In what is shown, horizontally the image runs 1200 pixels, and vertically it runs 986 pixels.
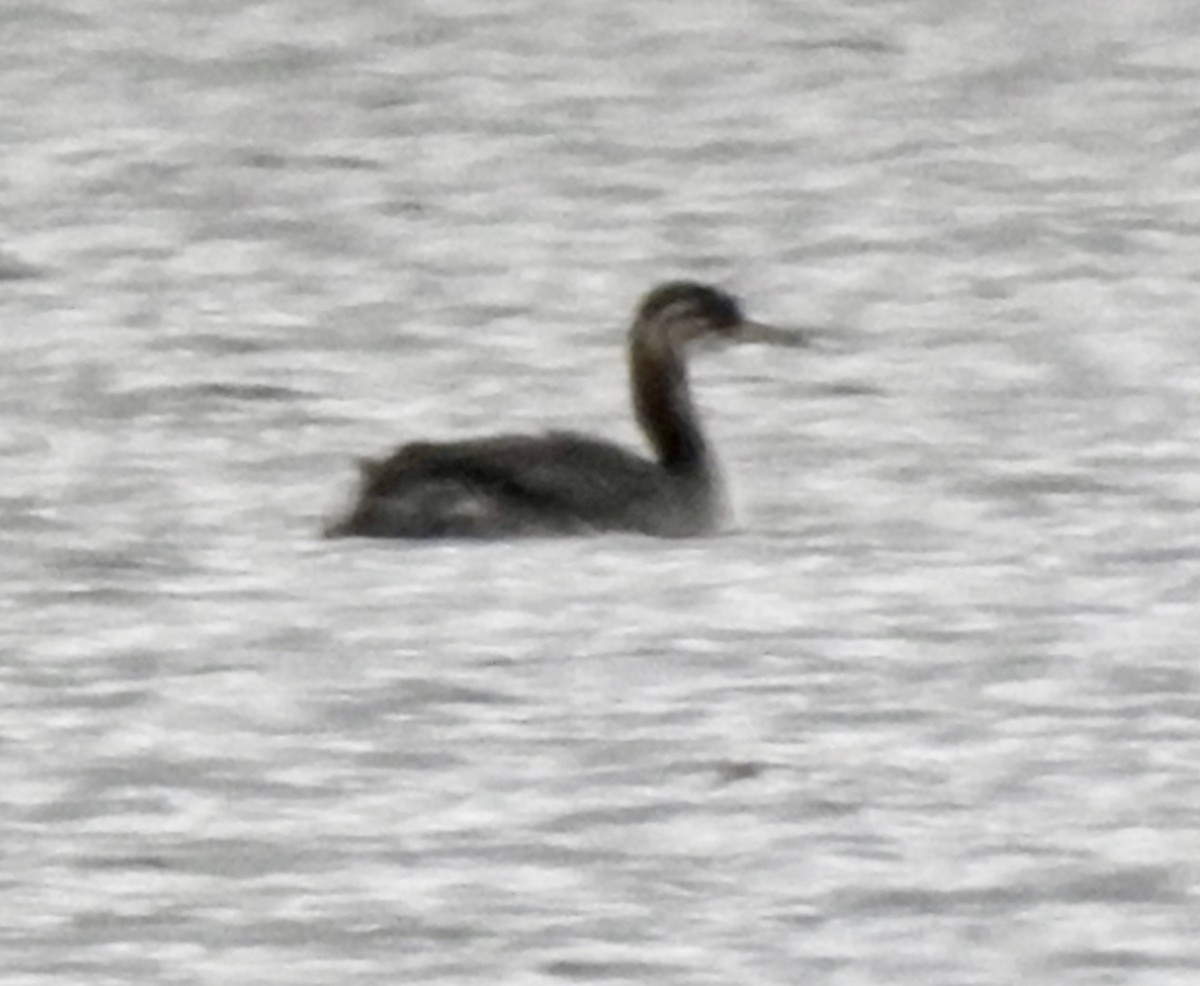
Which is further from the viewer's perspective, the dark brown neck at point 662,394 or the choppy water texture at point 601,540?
the dark brown neck at point 662,394

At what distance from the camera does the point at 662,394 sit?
1060 cm

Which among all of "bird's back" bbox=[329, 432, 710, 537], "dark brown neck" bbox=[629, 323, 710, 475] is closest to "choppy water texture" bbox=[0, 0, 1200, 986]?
"bird's back" bbox=[329, 432, 710, 537]

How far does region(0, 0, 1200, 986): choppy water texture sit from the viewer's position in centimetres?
768

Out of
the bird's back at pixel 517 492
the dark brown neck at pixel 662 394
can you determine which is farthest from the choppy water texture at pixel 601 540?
the dark brown neck at pixel 662 394

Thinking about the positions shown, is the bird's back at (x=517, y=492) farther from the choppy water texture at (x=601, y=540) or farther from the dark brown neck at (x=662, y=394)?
the dark brown neck at (x=662, y=394)

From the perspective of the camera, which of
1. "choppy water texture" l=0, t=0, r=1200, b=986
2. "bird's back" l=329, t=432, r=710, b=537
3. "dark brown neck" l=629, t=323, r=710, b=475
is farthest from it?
"dark brown neck" l=629, t=323, r=710, b=475

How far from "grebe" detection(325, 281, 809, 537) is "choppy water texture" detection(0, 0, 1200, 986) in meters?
0.08

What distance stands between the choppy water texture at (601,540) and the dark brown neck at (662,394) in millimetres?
237

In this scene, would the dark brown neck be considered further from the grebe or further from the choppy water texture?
the choppy water texture

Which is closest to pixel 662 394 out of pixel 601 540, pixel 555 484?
pixel 601 540

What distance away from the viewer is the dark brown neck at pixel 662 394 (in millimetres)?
10461

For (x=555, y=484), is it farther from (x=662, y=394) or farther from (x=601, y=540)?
(x=662, y=394)

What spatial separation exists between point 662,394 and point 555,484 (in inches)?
30.0

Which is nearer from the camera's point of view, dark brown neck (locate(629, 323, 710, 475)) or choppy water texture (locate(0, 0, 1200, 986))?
choppy water texture (locate(0, 0, 1200, 986))
